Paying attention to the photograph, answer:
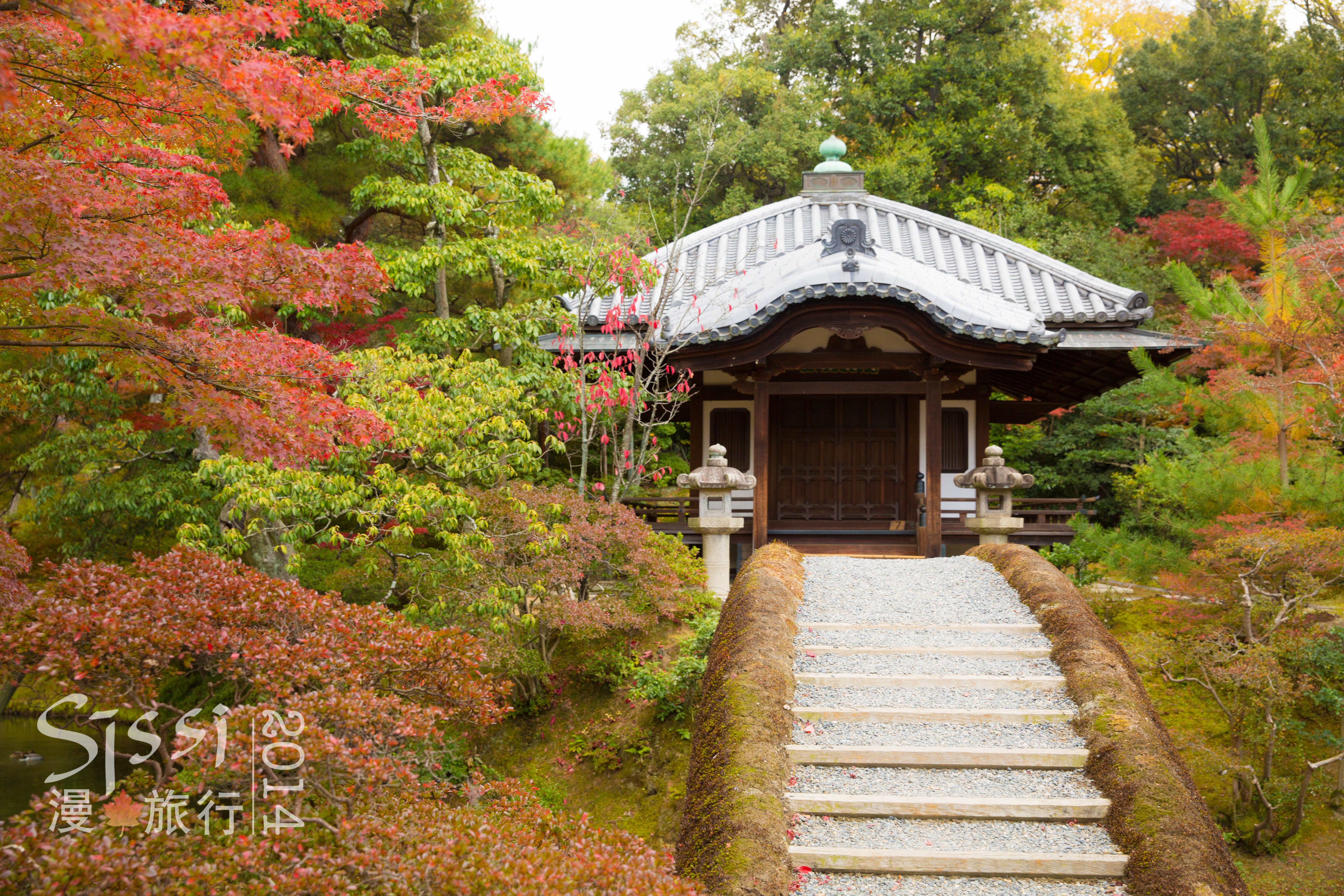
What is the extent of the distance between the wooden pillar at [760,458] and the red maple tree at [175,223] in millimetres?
5611

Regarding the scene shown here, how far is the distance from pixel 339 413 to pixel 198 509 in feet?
16.3

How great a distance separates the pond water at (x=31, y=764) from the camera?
1105cm

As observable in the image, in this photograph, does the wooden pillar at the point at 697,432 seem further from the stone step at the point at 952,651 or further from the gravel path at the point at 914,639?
the stone step at the point at 952,651

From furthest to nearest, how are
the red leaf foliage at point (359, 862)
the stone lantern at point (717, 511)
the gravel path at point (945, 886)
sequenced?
the stone lantern at point (717, 511) < the gravel path at point (945, 886) < the red leaf foliage at point (359, 862)

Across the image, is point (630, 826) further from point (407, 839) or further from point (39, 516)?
point (39, 516)

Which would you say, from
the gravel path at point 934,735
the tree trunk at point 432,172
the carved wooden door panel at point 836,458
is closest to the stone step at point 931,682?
the gravel path at point 934,735

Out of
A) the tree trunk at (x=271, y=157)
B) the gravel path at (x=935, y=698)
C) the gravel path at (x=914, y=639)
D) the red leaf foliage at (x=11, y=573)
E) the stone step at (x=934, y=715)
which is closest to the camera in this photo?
the red leaf foliage at (x=11, y=573)

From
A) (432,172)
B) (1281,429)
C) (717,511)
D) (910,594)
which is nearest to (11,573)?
(910,594)

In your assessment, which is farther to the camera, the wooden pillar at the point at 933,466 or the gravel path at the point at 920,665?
the wooden pillar at the point at 933,466

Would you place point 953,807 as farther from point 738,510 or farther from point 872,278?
point 738,510

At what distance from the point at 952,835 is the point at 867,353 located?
22.6 feet

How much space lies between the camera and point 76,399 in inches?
363

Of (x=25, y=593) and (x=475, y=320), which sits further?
(x=475, y=320)

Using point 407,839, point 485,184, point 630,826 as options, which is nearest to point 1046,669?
point 630,826
